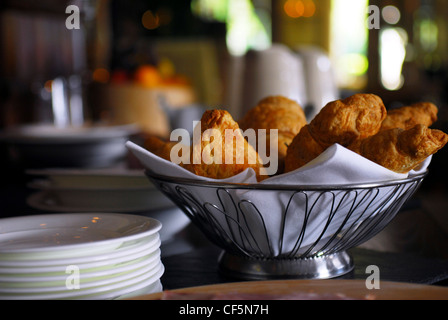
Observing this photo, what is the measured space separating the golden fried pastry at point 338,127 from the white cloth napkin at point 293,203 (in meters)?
0.05

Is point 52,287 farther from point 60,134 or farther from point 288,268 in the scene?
point 60,134

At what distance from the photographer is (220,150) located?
55 centimetres

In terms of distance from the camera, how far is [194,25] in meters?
5.76

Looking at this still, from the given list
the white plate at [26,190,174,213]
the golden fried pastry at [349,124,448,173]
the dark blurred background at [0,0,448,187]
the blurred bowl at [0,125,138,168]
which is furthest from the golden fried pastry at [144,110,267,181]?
the dark blurred background at [0,0,448,187]

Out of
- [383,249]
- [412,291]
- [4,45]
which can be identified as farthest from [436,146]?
[4,45]

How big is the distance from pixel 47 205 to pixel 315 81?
0.99 m

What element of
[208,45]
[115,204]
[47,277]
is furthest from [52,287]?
[208,45]

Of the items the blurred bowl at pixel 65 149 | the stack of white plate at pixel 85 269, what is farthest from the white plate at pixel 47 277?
the blurred bowl at pixel 65 149

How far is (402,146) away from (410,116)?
0.12m

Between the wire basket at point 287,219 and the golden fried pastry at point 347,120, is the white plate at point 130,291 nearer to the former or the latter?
the wire basket at point 287,219

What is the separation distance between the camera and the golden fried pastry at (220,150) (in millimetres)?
542

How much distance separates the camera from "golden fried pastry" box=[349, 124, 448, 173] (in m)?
0.51

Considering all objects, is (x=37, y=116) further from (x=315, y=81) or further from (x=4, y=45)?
(x=315, y=81)

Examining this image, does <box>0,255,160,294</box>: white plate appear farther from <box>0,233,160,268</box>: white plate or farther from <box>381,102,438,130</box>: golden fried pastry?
<box>381,102,438,130</box>: golden fried pastry
